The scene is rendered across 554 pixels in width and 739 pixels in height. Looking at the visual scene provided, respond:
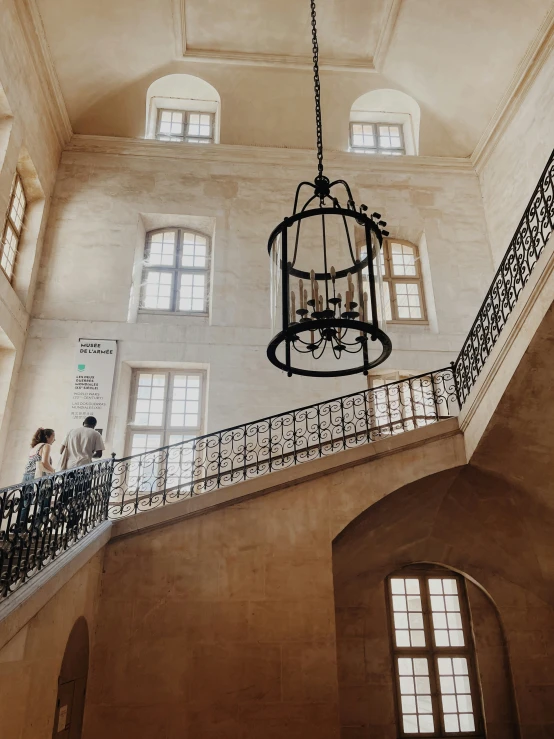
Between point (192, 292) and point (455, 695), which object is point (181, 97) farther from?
point (455, 695)

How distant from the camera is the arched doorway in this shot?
5.23 m

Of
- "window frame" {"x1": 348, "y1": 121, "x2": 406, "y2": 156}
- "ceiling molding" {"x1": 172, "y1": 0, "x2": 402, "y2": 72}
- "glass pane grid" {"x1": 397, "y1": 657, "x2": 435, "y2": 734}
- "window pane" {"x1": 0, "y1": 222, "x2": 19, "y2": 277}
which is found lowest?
"glass pane grid" {"x1": 397, "y1": 657, "x2": 435, "y2": 734}

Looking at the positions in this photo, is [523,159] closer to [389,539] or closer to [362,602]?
[389,539]

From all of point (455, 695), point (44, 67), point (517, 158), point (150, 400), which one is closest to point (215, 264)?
point (150, 400)

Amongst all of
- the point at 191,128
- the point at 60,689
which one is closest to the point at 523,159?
the point at 191,128

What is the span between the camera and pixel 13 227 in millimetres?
9406

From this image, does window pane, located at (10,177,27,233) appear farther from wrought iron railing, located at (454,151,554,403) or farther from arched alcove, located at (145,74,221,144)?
wrought iron railing, located at (454,151,554,403)

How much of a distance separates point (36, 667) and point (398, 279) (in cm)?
886

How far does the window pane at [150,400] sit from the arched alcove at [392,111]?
6966mm

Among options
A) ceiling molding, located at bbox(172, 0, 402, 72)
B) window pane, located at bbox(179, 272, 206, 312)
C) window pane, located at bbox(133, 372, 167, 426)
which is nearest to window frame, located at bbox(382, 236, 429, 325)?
window pane, located at bbox(179, 272, 206, 312)

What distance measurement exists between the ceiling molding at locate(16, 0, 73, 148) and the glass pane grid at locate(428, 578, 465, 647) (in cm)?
1002

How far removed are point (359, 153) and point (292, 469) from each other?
734cm

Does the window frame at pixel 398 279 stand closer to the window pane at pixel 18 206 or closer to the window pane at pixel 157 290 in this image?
the window pane at pixel 157 290

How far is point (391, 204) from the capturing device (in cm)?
1109
